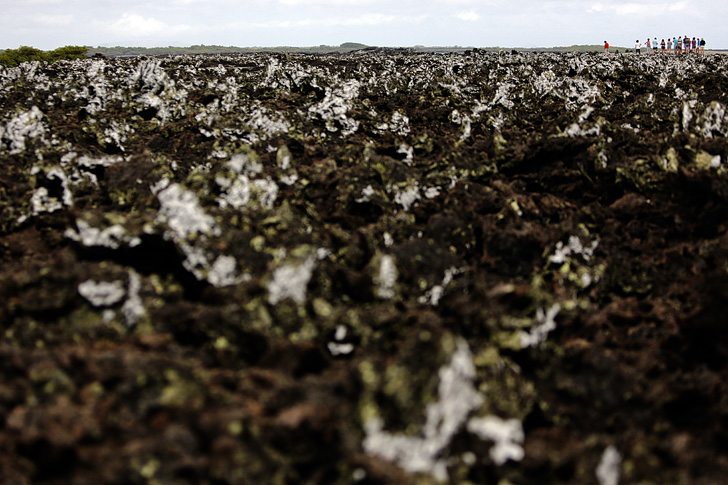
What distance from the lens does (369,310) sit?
4383 millimetres

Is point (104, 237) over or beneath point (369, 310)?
over

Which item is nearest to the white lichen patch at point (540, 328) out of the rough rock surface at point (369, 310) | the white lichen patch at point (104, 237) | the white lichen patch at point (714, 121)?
the rough rock surface at point (369, 310)

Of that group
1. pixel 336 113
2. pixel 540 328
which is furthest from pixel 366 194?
pixel 336 113

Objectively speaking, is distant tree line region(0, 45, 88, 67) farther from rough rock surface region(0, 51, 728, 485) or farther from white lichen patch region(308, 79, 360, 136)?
rough rock surface region(0, 51, 728, 485)

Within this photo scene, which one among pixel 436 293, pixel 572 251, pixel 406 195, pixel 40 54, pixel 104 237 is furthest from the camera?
pixel 40 54

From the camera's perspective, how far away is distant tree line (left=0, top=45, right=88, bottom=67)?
138 ft

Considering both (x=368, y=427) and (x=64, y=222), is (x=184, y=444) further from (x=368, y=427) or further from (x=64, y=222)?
(x=64, y=222)

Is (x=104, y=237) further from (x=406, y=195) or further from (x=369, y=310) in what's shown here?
(x=406, y=195)

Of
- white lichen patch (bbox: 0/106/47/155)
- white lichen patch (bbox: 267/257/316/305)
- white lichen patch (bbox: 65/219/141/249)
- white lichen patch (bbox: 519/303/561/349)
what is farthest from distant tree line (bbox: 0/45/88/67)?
white lichen patch (bbox: 519/303/561/349)

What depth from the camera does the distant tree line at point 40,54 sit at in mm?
41975

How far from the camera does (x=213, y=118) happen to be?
1056 centimetres

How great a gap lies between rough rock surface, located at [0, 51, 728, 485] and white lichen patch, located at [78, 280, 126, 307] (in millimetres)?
20

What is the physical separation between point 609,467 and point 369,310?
2386mm

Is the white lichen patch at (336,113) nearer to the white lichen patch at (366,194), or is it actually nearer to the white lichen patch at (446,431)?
the white lichen patch at (366,194)
